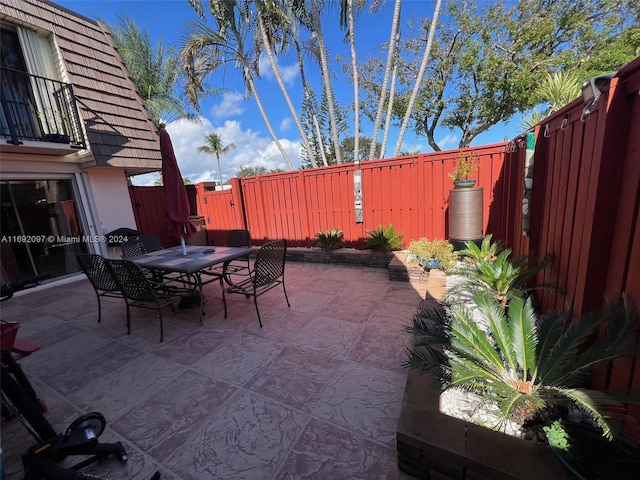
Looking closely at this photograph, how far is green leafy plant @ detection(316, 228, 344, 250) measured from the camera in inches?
216

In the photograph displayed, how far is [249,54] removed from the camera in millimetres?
8359

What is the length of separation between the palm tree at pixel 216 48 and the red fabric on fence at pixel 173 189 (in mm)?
6309

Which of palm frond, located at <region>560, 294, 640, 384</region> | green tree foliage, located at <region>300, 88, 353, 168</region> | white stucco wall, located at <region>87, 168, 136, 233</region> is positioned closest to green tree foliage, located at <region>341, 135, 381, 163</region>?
green tree foliage, located at <region>300, 88, 353, 168</region>

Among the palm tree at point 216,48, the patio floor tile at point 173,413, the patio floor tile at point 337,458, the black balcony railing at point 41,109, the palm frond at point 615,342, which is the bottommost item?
the patio floor tile at point 337,458

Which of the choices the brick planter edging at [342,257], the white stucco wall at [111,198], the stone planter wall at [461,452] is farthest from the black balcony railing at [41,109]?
the stone planter wall at [461,452]

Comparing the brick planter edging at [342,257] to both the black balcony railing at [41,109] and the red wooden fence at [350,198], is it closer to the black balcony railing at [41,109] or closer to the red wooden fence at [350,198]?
the red wooden fence at [350,198]

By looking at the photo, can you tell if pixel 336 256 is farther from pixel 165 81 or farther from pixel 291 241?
pixel 165 81

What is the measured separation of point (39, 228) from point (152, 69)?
9175 mm

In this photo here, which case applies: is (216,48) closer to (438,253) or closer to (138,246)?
(138,246)

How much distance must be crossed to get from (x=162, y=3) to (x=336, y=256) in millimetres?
7146

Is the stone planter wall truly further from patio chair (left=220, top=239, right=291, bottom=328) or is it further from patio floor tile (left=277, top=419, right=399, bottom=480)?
patio chair (left=220, top=239, right=291, bottom=328)

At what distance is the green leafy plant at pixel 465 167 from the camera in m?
4.26

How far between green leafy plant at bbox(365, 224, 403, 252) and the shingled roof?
5725 mm

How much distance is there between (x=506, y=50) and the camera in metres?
8.88
